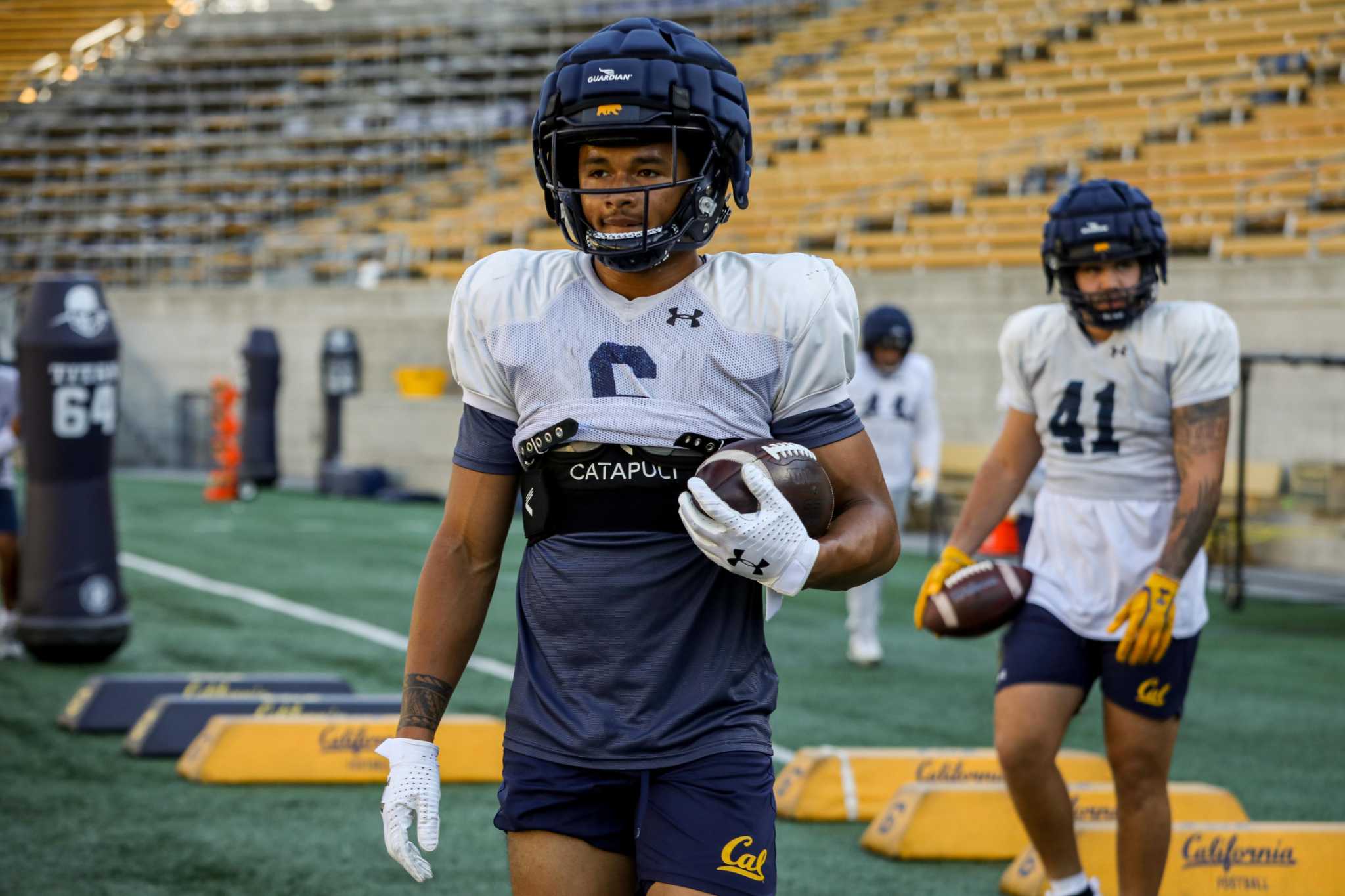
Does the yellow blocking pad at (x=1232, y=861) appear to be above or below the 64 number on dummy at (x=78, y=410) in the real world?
below

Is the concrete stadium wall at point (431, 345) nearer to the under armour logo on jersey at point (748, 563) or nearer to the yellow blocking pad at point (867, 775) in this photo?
the yellow blocking pad at point (867, 775)

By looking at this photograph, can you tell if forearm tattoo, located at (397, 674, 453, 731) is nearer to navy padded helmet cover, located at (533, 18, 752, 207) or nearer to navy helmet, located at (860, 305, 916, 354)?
navy padded helmet cover, located at (533, 18, 752, 207)

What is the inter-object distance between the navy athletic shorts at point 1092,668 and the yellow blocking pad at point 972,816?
3.70 ft

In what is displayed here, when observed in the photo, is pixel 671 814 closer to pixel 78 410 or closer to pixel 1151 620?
pixel 1151 620

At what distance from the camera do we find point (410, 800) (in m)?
2.52

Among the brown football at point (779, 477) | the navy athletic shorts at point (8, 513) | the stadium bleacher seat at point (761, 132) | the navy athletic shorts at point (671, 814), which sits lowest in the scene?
the navy athletic shorts at point (8, 513)

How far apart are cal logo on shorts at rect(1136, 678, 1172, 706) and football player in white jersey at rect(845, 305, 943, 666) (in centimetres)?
485

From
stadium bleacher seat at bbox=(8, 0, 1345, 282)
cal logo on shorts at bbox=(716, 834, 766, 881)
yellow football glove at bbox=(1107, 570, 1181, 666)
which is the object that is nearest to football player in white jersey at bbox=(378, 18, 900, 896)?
cal logo on shorts at bbox=(716, 834, 766, 881)

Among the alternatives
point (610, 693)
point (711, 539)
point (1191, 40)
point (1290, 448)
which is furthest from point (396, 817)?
point (1191, 40)

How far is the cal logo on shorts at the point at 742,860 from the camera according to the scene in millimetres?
2400

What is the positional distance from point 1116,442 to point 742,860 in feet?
7.26

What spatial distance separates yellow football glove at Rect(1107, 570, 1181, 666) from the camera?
3.93m

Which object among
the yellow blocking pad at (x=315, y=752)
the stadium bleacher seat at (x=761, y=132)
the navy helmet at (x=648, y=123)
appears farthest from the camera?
the stadium bleacher seat at (x=761, y=132)

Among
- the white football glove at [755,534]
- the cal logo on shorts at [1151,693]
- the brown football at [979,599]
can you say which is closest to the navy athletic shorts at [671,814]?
the white football glove at [755,534]
